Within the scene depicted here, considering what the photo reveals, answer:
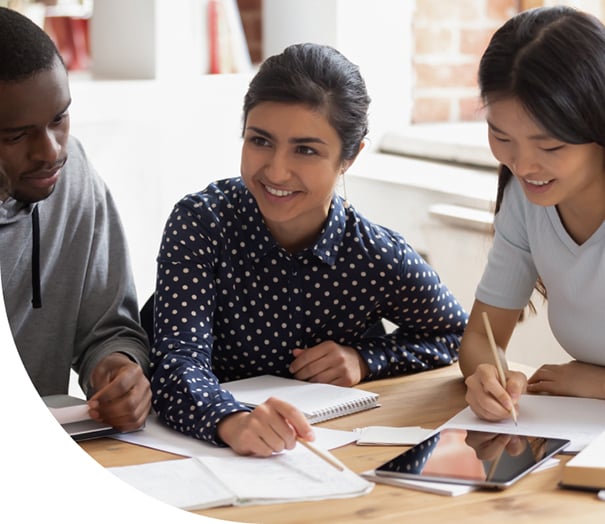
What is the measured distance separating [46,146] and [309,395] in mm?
454

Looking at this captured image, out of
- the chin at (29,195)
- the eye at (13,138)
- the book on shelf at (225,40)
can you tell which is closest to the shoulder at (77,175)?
the chin at (29,195)

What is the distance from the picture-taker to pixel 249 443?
114 cm

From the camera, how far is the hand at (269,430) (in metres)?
1.12

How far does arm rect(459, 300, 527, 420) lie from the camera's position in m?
1.23

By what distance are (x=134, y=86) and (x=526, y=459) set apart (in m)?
1.49

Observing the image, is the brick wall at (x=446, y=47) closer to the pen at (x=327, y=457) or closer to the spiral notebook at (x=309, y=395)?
the spiral notebook at (x=309, y=395)

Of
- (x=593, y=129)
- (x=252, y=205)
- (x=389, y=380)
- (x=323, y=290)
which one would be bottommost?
(x=389, y=380)

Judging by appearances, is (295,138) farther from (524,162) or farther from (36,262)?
(36,262)

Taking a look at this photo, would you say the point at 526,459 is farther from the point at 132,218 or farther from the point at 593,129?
the point at 132,218

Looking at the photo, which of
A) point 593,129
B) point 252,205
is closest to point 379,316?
point 252,205

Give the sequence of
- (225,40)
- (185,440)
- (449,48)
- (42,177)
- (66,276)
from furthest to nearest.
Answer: (449,48), (225,40), (66,276), (42,177), (185,440)

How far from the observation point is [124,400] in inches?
49.3

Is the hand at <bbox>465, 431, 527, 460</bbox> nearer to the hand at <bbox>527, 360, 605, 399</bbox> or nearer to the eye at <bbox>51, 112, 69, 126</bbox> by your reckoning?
the hand at <bbox>527, 360, 605, 399</bbox>

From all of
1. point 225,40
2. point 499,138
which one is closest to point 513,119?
point 499,138
